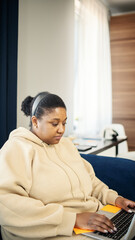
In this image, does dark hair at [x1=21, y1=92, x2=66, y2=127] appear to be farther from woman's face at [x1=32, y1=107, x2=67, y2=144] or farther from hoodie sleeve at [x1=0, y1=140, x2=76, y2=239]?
hoodie sleeve at [x1=0, y1=140, x2=76, y2=239]

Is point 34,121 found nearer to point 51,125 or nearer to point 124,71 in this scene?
point 51,125

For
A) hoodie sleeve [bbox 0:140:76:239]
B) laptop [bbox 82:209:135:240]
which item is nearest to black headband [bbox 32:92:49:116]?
hoodie sleeve [bbox 0:140:76:239]

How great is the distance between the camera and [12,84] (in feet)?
7.63

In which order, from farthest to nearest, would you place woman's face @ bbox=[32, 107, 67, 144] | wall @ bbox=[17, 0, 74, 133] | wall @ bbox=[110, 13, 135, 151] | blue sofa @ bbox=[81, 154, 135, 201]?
wall @ bbox=[110, 13, 135, 151] → wall @ bbox=[17, 0, 74, 133] → blue sofa @ bbox=[81, 154, 135, 201] → woman's face @ bbox=[32, 107, 67, 144]

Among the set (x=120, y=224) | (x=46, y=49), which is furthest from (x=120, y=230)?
(x=46, y=49)

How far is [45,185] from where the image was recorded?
132cm

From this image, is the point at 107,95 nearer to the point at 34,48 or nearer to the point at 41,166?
the point at 34,48

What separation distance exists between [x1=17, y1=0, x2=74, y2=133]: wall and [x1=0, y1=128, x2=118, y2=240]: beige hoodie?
1.24m

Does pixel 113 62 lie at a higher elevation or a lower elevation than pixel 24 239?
higher

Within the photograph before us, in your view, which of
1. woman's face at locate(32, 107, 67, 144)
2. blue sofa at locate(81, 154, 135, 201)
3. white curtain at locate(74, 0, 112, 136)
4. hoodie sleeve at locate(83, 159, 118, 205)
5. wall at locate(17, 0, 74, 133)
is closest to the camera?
woman's face at locate(32, 107, 67, 144)

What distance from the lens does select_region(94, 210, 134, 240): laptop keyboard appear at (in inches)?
47.7

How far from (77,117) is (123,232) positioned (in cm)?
298

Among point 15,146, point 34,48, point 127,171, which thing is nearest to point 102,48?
point 34,48

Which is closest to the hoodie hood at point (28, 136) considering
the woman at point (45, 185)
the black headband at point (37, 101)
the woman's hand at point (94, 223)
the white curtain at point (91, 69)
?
the woman at point (45, 185)
